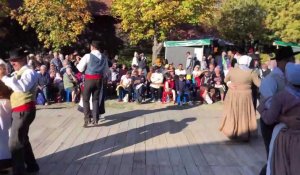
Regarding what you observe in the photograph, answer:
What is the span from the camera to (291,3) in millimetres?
35312

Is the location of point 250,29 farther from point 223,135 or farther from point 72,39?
Result: point 223,135

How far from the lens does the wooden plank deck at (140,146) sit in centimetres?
657

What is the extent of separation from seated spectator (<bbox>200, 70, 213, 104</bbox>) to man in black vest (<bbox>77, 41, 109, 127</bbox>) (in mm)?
5133

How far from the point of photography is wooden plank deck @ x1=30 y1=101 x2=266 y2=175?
6.57 meters

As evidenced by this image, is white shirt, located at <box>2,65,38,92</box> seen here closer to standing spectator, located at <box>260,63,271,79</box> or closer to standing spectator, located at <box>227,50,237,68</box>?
standing spectator, located at <box>227,50,237,68</box>

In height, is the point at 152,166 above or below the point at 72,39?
below

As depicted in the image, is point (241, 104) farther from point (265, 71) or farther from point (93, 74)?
point (93, 74)

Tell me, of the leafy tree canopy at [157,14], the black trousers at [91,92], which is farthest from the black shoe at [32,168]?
the leafy tree canopy at [157,14]

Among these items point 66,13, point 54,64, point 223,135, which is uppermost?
point 66,13

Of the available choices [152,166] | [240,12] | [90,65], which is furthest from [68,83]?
[240,12]

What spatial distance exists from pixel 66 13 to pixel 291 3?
20718 mm

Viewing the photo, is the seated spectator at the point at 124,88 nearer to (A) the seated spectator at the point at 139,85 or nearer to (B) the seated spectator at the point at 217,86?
(A) the seated spectator at the point at 139,85

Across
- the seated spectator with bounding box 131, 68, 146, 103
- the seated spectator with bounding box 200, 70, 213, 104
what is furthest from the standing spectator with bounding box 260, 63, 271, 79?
the seated spectator with bounding box 131, 68, 146, 103

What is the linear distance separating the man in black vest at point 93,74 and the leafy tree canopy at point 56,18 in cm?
1230
